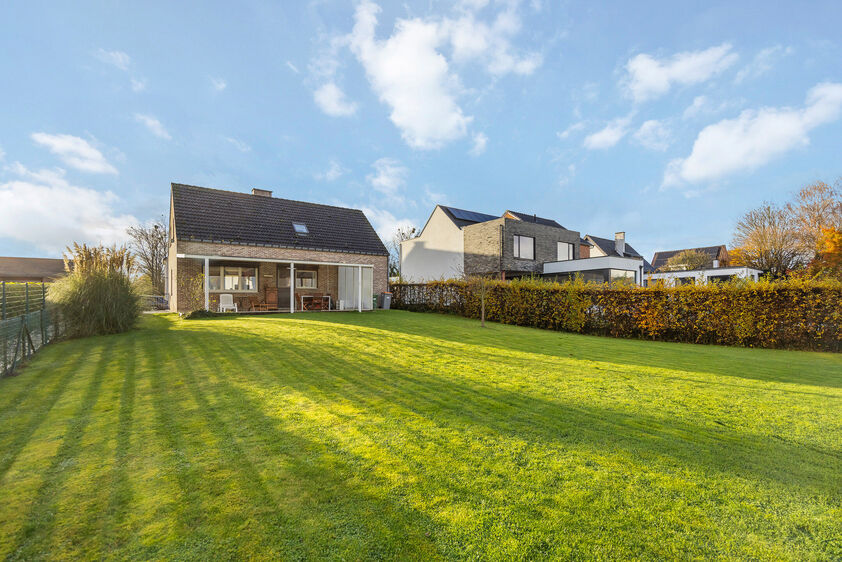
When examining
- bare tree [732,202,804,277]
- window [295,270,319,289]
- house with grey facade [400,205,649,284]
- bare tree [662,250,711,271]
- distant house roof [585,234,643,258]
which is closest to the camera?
window [295,270,319,289]

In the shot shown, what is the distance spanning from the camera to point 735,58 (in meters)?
11.1

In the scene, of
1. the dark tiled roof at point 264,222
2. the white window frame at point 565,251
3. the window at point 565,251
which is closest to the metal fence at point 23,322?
the dark tiled roof at point 264,222

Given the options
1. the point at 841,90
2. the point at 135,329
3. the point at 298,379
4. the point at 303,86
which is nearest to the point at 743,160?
the point at 841,90

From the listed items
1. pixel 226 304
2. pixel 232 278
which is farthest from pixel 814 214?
pixel 232 278

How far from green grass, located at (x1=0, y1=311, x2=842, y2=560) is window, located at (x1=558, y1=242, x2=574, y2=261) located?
21725mm

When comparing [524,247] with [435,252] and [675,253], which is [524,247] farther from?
[675,253]

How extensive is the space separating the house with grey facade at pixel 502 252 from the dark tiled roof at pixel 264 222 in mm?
5889

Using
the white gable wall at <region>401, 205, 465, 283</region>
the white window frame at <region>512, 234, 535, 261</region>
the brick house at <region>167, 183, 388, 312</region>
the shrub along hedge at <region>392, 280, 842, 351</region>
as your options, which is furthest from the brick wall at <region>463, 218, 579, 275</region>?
the shrub along hedge at <region>392, 280, 842, 351</region>

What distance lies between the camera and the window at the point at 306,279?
1866 centimetres

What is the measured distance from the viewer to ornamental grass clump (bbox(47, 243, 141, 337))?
8750 mm

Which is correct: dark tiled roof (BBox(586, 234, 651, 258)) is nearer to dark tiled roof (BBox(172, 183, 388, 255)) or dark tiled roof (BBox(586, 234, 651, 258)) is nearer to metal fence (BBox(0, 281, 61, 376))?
dark tiled roof (BBox(172, 183, 388, 255))

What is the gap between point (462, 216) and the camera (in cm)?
2847

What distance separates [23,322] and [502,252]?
68.0 ft

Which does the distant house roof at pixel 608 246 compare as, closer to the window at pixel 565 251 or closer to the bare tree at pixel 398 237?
the window at pixel 565 251
